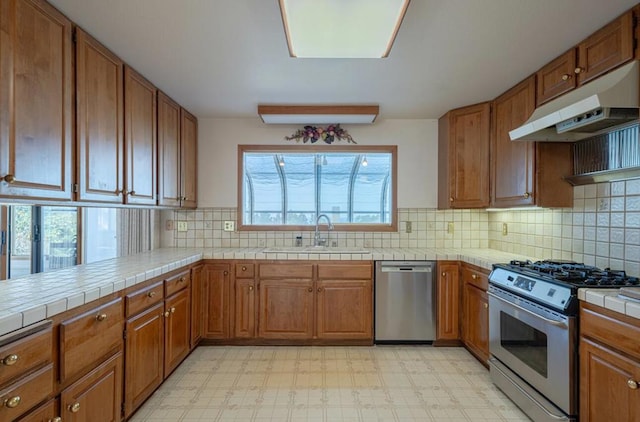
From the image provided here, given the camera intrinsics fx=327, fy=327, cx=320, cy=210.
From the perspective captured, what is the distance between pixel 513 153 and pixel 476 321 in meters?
1.41

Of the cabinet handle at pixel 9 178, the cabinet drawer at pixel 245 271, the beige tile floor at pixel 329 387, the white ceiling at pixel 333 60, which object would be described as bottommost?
the beige tile floor at pixel 329 387

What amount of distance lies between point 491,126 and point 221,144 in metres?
2.66

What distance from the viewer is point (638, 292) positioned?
143 cm

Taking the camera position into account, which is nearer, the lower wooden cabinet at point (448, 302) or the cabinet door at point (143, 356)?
the cabinet door at point (143, 356)

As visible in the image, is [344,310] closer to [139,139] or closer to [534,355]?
[534,355]

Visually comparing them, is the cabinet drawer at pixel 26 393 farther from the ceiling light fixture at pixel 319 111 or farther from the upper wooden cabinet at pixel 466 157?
the upper wooden cabinet at pixel 466 157

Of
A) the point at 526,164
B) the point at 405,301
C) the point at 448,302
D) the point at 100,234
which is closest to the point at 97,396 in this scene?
the point at 100,234

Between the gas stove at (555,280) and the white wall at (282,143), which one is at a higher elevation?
the white wall at (282,143)

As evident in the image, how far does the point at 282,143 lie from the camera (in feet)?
11.5

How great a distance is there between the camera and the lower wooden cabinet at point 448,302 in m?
2.99

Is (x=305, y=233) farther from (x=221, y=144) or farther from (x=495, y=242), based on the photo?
(x=495, y=242)

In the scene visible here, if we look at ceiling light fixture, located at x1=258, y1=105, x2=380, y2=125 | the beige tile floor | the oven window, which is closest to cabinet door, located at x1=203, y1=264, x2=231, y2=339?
the beige tile floor

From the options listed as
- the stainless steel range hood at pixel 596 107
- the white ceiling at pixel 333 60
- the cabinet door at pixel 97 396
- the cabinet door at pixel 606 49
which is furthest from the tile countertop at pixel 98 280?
the white ceiling at pixel 333 60

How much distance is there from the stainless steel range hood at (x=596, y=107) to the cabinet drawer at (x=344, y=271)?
5.37 ft
